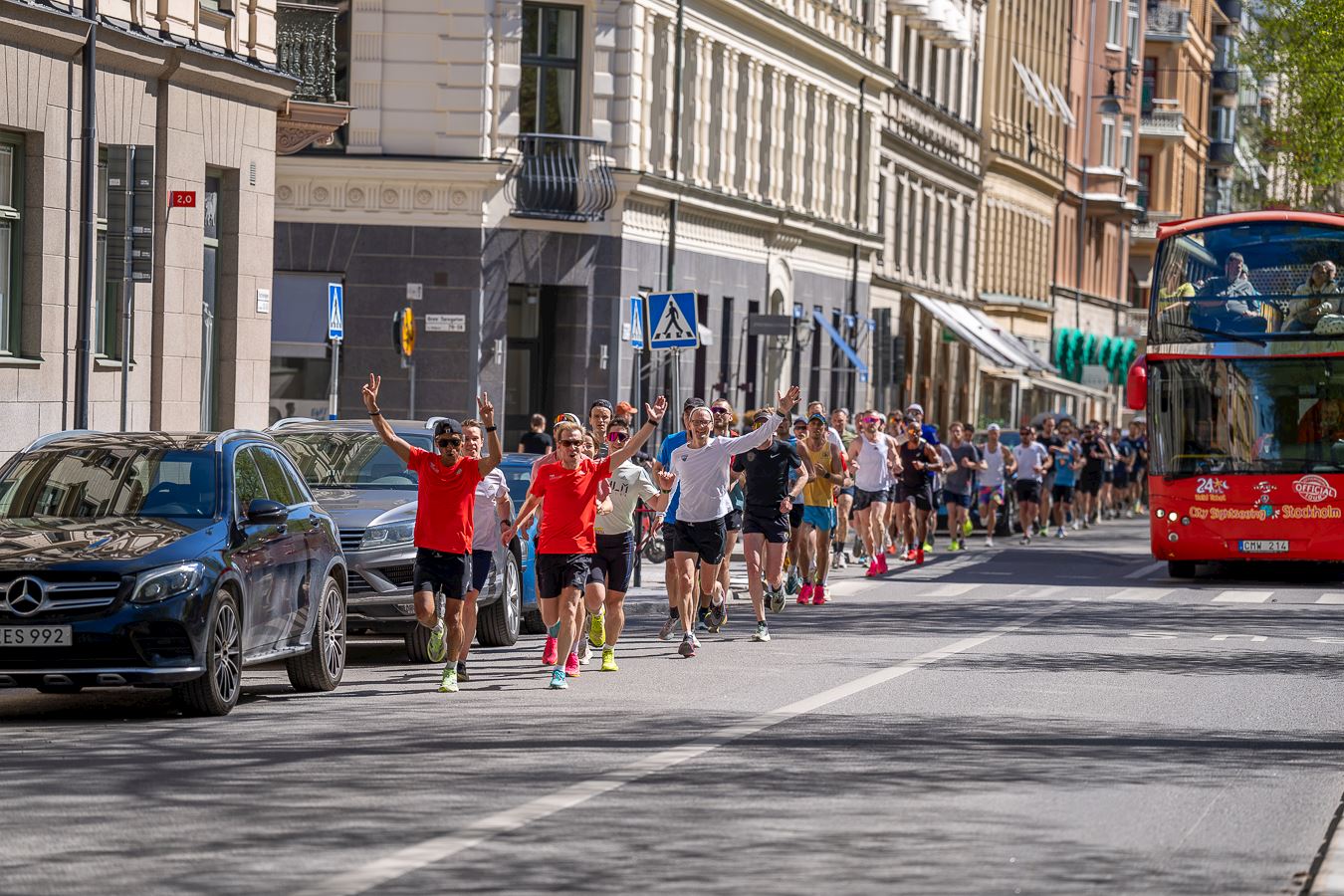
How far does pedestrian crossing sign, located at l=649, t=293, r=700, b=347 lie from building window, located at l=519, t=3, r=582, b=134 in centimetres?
1318

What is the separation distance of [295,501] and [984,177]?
63079mm

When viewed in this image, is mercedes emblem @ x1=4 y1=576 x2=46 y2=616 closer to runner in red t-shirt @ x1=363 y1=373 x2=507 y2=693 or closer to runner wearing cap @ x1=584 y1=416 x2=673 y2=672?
runner in red t-shirt @ x1=363 y1=373 x2=507 y2=693

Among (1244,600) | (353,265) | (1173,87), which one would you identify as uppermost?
(1173,87)

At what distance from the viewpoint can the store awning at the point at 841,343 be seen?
5659cm

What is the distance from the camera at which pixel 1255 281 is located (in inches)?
1172

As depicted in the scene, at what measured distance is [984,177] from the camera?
77188 mm

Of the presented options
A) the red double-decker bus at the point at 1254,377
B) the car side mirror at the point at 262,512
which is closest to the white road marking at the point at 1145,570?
the red double-decker bus at the point at 1254,377

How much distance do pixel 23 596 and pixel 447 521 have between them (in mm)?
3358

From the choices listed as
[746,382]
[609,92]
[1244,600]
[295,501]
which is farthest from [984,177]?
[295,501]

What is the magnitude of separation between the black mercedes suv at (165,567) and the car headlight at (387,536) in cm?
182

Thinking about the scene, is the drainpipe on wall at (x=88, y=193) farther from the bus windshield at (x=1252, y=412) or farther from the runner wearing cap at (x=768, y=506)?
the bus windshield at (x=1252, y=412)

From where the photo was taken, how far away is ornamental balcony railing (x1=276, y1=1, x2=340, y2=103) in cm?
3027

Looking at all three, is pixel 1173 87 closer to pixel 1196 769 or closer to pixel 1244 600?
pixel 1244 600

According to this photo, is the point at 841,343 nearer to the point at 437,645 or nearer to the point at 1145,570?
the point at 1145,570
